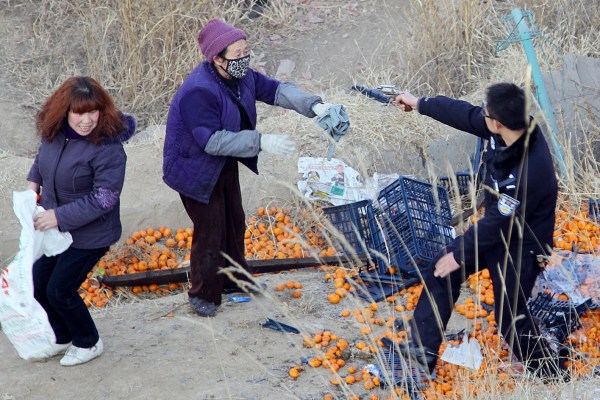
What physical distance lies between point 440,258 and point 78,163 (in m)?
1.86

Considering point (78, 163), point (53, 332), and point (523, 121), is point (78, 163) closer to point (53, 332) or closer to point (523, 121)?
point (53, 332)

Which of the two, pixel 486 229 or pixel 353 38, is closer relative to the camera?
pixel 486 229

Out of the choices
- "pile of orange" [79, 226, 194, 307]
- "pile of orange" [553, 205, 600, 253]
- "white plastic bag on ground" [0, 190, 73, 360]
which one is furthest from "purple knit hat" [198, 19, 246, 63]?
"pile of orange" [553, 205, 600, 253]

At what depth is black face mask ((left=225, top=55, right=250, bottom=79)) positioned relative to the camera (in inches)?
187

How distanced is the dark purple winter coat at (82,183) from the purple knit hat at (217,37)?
0.67m

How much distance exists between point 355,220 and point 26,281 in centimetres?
235

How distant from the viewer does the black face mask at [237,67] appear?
4.76m

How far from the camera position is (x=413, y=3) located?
9.08 m

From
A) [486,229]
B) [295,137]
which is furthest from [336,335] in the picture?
[295,137]

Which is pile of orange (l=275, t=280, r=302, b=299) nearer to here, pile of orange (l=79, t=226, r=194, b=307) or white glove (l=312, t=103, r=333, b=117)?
pile of orange (l=79, t=226, r=194, b=307)

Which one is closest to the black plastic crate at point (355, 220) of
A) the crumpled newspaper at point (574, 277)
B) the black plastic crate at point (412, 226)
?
the black plastic crate at point (412, 226)

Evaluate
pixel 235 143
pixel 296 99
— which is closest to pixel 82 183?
pixel 235 143

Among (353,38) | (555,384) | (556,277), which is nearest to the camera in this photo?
(555,384)

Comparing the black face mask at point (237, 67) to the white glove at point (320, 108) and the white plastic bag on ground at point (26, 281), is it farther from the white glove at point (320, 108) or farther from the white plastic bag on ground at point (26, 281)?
the white plastic bag on ground at point (26, 281)
